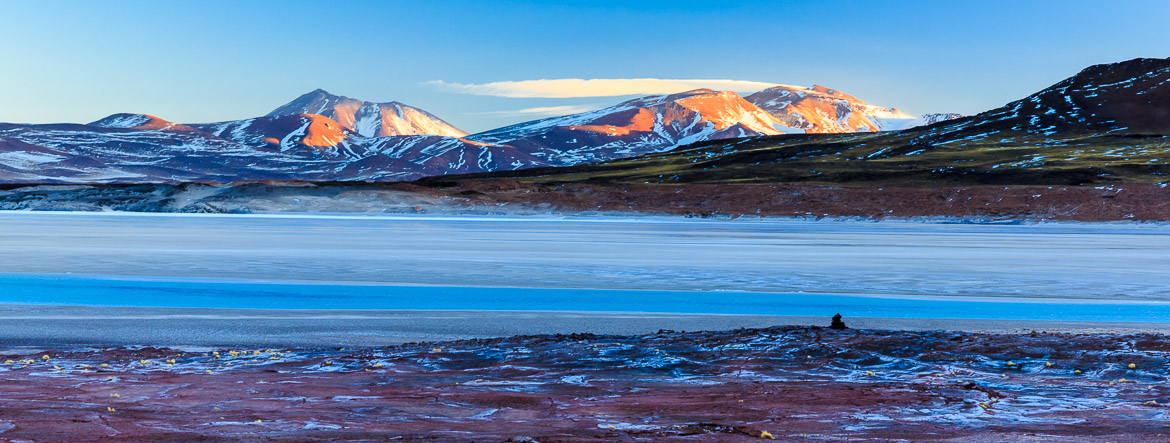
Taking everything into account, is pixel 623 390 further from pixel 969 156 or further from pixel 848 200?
pixel 969 156

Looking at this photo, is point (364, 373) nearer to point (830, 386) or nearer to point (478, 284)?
point (830, 386)

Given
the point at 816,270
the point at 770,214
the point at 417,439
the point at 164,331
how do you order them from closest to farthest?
the point at 417,439
the point at 164,331
the point at 816,270
the point at 770,214

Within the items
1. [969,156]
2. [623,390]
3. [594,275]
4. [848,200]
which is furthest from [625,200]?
[623,390]

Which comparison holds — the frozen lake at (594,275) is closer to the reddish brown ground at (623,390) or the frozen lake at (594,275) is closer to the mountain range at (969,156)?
the reddish brown ground at (623,390)

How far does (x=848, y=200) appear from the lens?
269ft

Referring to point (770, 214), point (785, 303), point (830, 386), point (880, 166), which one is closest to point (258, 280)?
point (785, 303)

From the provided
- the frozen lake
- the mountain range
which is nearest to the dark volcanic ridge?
the mountain range

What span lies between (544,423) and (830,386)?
3.11 meters

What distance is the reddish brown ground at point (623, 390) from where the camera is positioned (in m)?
7.38

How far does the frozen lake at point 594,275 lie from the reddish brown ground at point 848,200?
1419 inches

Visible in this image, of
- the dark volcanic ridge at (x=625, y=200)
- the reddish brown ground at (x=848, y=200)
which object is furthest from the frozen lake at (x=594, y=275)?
the dark volcanic ridge at (x=625, y=200)

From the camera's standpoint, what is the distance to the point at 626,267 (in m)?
26.1

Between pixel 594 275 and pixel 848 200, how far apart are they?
6165 centimetres

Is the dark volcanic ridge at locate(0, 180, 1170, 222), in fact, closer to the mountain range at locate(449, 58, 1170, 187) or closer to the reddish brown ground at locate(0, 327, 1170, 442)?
the mountain range at locate(449, 58, 1170, 187)
